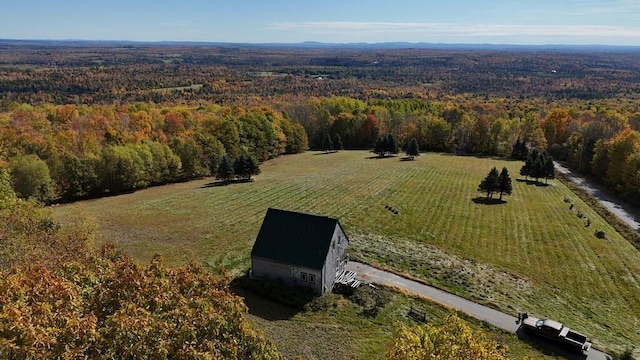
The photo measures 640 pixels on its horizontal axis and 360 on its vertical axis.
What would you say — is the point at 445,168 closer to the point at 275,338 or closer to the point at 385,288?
the point at 385,288

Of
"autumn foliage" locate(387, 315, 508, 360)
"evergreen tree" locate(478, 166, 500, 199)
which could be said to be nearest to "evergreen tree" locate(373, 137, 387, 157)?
"evergreen tree" locate(478, 166, 500, 199)

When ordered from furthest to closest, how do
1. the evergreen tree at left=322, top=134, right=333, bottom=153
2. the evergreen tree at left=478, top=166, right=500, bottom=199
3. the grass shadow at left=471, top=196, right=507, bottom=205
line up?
the evergreen tree at left=322, top=134, right=333, bottom=153 < the grass shadow at left=471, top=196, right=507, bottom=205 < the evergreen tree at left=478, top=166, right=500, bottom=199

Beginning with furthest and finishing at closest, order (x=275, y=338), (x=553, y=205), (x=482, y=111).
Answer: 1. (x=482, y=111)
2. (x=553, y=205)
3. (x=275, y=338)

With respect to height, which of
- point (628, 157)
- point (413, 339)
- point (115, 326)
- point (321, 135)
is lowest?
point (321, 135)

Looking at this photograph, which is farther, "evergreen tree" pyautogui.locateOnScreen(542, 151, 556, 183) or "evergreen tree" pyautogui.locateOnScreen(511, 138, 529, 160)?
"evergreen tree" pyautogui.locateOnScreen(511, 138, 529, 160)

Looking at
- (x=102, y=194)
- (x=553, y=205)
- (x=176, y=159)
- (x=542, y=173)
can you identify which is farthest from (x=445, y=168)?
(x=102, y=194)

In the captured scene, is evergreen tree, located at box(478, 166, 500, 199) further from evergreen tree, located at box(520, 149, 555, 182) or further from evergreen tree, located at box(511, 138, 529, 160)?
evergreen tree, located at box(511, 138, 529, 160)

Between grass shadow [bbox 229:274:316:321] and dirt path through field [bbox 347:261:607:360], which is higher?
grass shadow [bbox 229:274:316:321]
